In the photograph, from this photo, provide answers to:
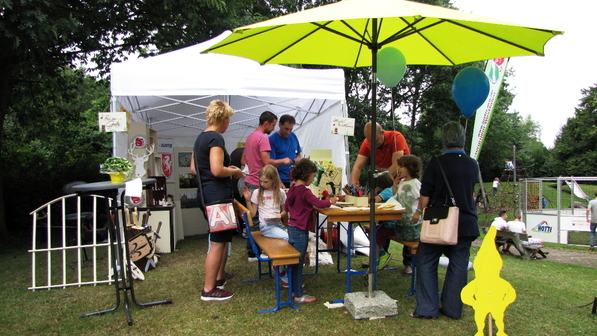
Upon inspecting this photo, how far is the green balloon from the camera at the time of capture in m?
3.59

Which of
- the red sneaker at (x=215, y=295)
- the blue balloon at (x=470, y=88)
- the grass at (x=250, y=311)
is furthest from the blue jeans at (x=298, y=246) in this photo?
the blue balloon at (x=470, y=88)

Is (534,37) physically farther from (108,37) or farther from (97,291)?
(108,37)

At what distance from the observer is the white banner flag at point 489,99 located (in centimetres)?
814

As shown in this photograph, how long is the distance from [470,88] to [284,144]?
2.15m

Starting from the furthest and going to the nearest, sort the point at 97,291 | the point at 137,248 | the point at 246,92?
the point at 246,92 < the point at 137,248 < the point at 97,291

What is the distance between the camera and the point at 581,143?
98.6ft

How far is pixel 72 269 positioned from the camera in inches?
191

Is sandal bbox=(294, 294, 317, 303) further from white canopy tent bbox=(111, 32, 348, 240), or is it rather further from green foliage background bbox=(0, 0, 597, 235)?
white canopy tent bbox=(111, 32, 348, 240)

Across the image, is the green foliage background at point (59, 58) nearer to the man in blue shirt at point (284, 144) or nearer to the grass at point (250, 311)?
the grass at point (250, 311)

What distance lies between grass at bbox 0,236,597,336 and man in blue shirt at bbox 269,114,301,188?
1.30 metres

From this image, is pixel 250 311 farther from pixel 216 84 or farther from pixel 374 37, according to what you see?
pixel 216 84

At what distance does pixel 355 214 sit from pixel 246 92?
2.77 meters

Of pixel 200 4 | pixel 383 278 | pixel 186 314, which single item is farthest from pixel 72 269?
pixel 200 4

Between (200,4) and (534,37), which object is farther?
(200,4)
